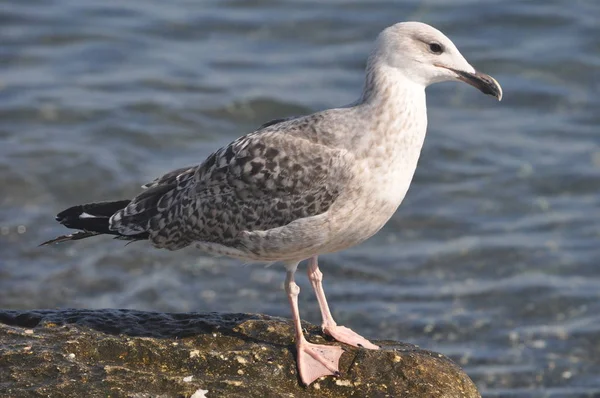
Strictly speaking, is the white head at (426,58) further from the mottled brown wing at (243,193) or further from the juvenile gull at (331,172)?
the mottled brown wing at (243,193)

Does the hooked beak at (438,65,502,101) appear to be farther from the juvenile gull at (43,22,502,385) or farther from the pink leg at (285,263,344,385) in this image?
the pink leg at (285,263,344,385)

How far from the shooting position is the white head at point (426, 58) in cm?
645

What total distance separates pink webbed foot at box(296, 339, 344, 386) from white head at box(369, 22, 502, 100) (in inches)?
69.4

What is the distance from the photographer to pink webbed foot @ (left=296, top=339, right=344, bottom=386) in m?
6.03

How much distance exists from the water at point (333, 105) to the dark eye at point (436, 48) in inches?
156

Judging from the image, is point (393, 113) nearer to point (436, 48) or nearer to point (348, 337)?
point (436, 48)

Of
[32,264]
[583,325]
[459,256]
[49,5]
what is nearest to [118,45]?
[49,5]

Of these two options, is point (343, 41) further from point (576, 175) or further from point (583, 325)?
point (583, 325)

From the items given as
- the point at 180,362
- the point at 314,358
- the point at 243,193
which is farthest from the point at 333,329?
the point at 180,362

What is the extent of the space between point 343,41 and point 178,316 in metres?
10.5

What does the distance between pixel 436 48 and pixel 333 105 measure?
8.14 m

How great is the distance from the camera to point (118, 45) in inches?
654

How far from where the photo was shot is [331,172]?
6379 millimetres

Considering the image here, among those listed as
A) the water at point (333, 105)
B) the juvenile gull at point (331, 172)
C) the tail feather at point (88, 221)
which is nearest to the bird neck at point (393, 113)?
the juvenile gull at point (331, 172)
